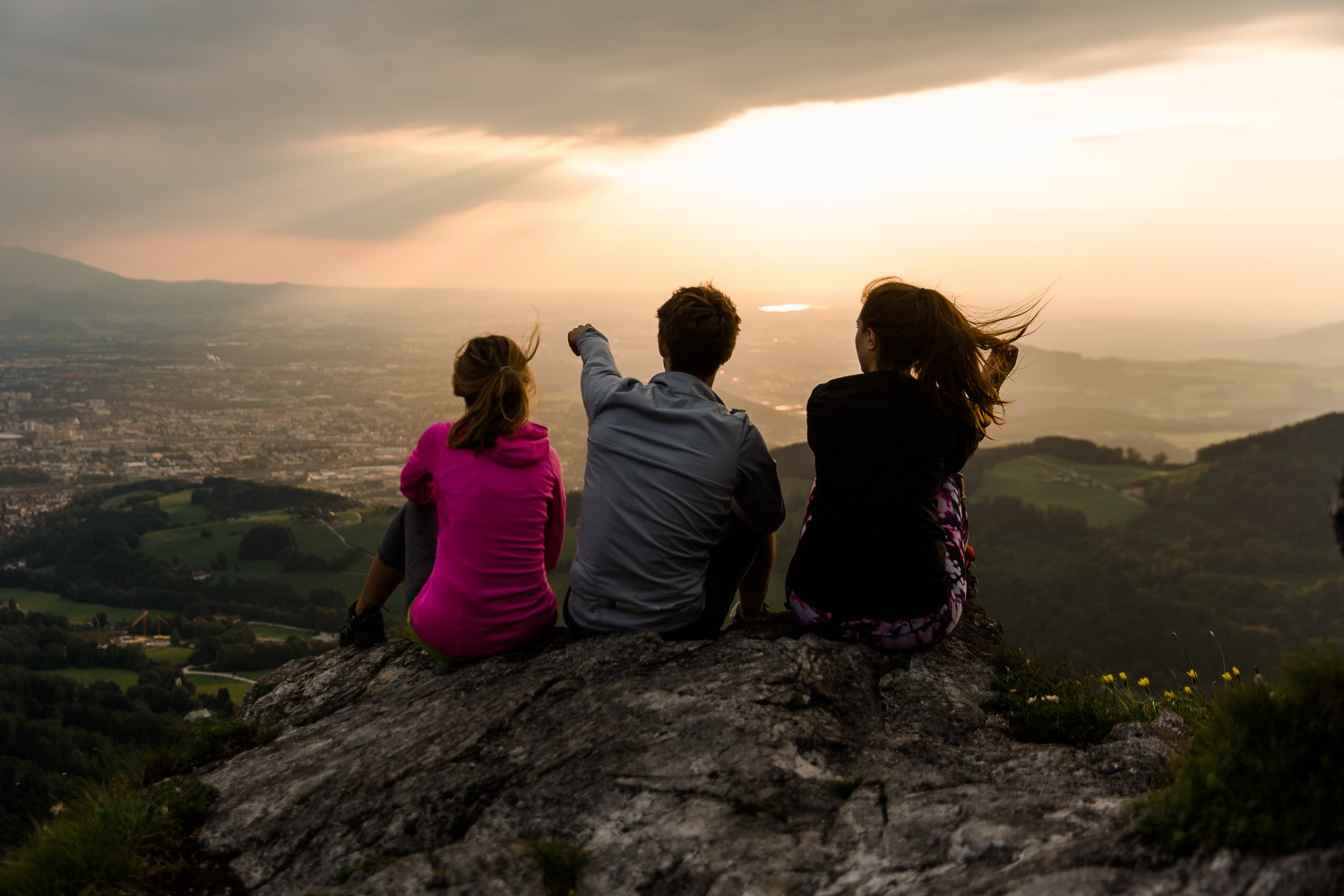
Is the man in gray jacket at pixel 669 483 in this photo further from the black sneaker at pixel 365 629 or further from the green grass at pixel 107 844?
the green grass at pixel 107 844

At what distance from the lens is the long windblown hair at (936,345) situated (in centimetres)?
513

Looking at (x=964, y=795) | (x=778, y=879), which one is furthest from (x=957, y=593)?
(x=778, y=879)

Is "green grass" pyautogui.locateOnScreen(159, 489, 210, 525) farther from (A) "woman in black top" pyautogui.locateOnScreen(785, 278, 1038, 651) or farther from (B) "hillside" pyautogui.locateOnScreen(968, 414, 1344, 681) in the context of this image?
(A) "woman in black top" pyautogui.locateOnScreen(785, 278, 1038, 651)

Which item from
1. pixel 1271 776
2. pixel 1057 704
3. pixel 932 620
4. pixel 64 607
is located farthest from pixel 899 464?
pixel 64 607

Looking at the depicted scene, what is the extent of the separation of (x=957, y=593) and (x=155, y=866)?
16.4 feet

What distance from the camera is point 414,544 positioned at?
20.8 feet

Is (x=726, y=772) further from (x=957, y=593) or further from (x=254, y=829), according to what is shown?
(x=254, y=829)

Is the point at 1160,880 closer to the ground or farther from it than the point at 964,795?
farther from it

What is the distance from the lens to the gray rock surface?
320cm

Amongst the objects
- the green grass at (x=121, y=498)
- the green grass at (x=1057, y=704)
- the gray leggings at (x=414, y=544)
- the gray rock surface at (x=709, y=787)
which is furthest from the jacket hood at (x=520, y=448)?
the green grass at (x=121, y=498)

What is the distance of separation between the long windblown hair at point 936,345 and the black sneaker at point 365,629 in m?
5.03

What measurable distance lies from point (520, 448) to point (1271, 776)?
4.39 meters

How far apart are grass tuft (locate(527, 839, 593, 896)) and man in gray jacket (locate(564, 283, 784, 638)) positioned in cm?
206

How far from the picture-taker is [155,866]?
4.00m
